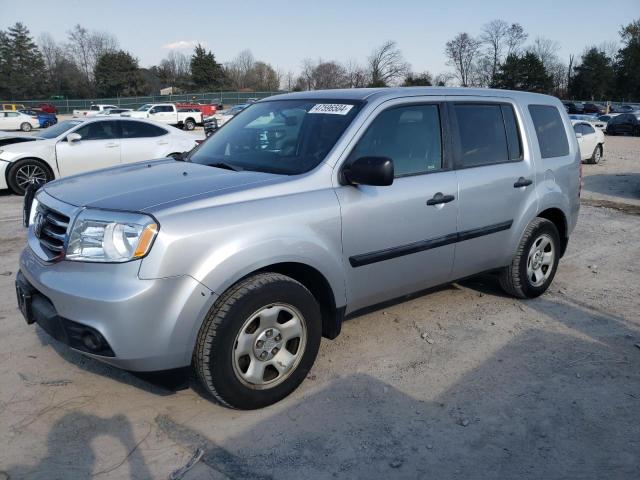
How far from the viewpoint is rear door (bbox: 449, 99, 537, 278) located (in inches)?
164

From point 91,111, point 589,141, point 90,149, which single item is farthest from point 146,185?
point 91,111

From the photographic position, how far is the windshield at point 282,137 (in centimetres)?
355

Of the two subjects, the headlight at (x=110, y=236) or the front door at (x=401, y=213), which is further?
the front door at (x=401, y=213)

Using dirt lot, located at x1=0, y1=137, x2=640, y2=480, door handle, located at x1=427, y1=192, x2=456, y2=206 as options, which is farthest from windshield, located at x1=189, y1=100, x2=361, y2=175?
dirt lot, located at x1=0, y1=137, x2=640, y2=480

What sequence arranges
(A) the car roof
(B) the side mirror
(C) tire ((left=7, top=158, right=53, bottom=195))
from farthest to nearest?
(C) tire ((left=7, top=158, right=53, bottom=195)), (A) the car roof, (B) the side mirror

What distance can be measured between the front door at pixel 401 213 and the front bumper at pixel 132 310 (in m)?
1.09

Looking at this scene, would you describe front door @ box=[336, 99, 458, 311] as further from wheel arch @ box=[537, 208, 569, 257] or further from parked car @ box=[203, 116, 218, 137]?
parked car @ box=[203, 116, 218, 137]

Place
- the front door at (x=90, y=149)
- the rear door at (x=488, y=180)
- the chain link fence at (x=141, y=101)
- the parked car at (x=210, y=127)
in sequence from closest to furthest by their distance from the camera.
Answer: the rear door at (x=488, y=180) < the parked car at (x=210, y=127) < the front door at (x=90, y=149) < the chain link fence at (x=141, y=101)

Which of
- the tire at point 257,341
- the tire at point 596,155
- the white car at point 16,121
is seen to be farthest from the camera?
A: the white car at point 16,121

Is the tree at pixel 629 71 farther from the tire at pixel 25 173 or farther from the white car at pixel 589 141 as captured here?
the tire at pixel 25 173

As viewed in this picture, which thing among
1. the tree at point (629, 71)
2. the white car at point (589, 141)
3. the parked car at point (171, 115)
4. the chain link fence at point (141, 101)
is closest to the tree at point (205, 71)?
the chain link fence at point (141, 101)

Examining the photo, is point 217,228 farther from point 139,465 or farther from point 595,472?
point 595,472

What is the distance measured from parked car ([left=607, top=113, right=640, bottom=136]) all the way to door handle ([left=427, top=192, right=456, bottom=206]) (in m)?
34.3

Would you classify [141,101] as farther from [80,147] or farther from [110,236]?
[110,236]
